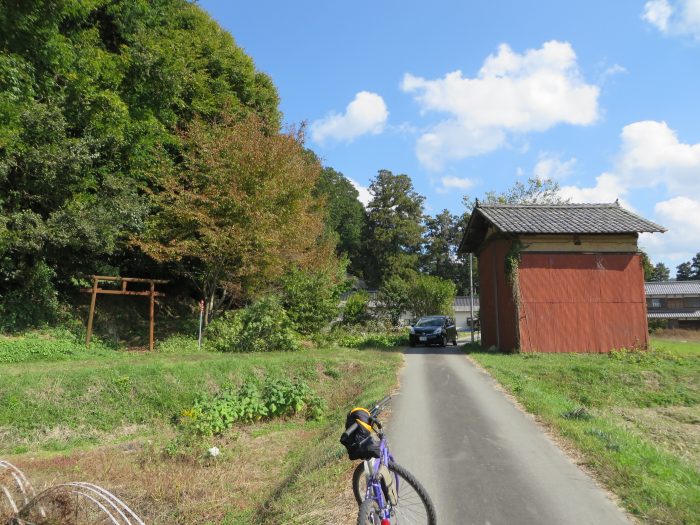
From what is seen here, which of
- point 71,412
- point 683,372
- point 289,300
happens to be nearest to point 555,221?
point 683,372

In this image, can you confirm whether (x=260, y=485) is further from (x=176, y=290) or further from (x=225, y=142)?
(x=176, y=290)

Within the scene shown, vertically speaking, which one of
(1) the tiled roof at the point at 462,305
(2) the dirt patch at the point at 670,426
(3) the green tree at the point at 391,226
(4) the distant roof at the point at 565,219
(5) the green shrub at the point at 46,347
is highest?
(3) the green tree at the point at 391,226

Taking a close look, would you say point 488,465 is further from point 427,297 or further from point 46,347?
point 427,297

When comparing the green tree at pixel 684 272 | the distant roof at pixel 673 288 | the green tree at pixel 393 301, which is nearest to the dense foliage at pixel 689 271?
the green tree at pixel 684 272

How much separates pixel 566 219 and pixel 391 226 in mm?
38912

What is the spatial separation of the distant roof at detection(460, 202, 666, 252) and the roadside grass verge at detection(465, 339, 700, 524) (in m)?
4.35

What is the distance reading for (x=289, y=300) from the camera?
61.8 ft

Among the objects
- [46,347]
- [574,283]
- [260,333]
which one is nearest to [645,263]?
[574,283]

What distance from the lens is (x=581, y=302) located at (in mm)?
16578

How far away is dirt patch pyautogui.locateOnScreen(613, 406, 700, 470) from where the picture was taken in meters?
7.67

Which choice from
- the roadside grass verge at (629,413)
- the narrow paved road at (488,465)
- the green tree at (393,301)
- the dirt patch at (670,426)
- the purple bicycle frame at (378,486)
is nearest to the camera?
the purple bicycle frame at (378,486)

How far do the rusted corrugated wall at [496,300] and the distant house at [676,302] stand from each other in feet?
102

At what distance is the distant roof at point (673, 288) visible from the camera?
45.2 m

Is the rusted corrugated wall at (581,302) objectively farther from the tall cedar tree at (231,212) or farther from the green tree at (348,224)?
the green tree at (348,224)
